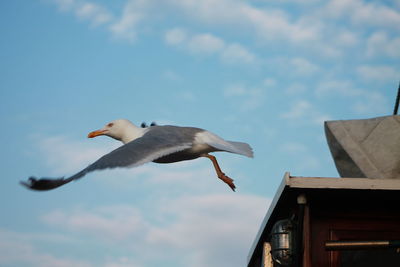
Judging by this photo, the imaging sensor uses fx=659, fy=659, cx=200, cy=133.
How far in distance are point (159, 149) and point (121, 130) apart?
1727mm

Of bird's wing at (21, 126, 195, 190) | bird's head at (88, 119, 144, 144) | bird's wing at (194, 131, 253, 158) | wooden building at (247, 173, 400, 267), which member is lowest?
wooden building at (247, 173, 400, 267)

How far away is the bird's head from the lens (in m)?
7.50

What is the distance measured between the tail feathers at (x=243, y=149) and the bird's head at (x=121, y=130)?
1110 millimetres

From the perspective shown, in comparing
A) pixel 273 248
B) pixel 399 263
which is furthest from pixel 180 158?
pixel 399 263

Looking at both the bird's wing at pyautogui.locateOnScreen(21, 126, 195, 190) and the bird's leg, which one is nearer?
the bird's wing at pyautogui.locateOnScreen(21, 126, 195, 190)

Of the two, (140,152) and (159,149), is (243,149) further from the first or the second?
(140,152)

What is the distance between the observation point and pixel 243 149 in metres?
6.76

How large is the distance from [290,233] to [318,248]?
0.83 feet

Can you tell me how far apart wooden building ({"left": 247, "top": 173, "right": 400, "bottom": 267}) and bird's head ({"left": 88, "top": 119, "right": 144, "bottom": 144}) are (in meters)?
2.88

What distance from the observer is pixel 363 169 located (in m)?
5.25

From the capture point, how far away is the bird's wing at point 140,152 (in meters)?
5.46

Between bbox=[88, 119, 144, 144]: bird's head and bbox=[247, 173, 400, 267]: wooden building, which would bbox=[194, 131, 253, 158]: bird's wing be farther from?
bbox=[247, 173, 400, 267]: wooden building

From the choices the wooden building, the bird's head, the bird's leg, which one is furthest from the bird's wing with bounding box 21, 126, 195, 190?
the wooden building

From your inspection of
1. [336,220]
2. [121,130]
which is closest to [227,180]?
[121,130]
